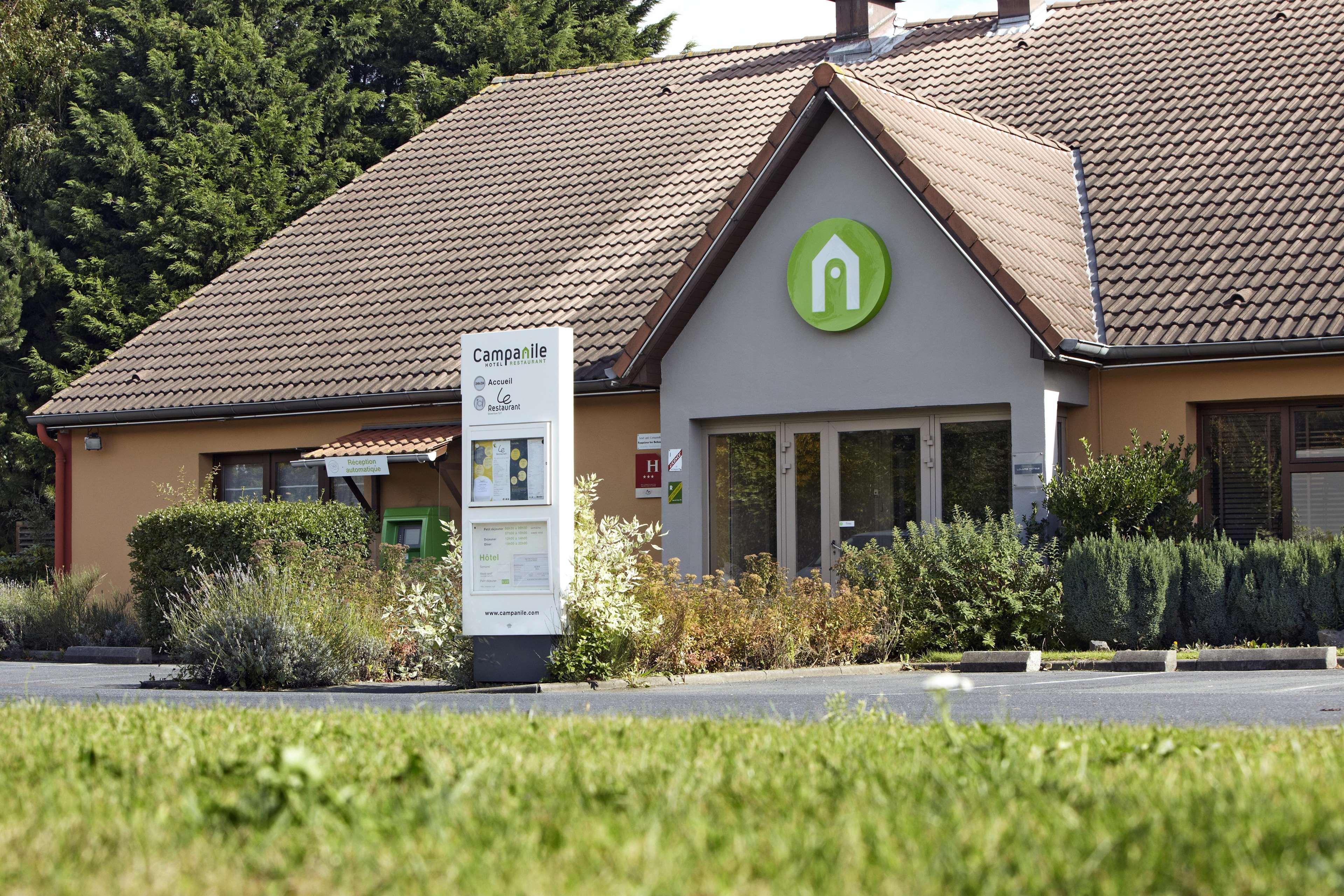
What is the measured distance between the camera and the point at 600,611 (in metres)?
14.4

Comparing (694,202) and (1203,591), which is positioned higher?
(694,202)

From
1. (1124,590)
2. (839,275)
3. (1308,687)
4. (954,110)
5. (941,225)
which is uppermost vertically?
(954,110)

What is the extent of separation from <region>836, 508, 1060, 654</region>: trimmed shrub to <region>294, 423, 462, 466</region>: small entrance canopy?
6.02m

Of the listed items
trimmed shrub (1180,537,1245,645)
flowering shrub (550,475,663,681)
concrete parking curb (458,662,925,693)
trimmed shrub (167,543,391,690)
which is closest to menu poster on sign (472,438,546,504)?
flowering shrub (550,475,663,681)

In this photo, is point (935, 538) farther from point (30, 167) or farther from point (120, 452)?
point (30, 167)

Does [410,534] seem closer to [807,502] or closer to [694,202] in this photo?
[807,502]

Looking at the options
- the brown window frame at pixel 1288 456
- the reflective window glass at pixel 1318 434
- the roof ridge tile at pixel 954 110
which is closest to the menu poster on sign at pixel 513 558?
the roof ridge tile at pixel 954 110

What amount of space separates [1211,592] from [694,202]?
1007cm

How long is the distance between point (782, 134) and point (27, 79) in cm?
2871

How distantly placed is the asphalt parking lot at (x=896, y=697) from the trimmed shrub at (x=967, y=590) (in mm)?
1450

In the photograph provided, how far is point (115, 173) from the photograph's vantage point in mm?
38281

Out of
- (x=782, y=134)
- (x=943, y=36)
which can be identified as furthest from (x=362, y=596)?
(x=943, y=36)

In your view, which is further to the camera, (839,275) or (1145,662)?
(839,275)

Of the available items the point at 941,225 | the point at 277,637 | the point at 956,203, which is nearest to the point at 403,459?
the point at 277,637
